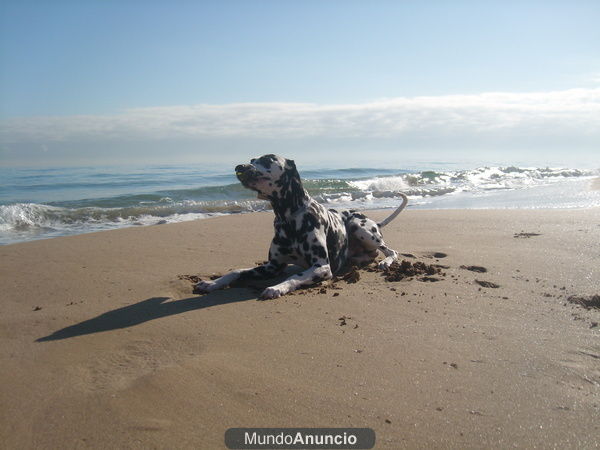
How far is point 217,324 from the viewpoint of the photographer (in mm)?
4184

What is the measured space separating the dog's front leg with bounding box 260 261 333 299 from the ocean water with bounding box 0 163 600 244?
263 inches

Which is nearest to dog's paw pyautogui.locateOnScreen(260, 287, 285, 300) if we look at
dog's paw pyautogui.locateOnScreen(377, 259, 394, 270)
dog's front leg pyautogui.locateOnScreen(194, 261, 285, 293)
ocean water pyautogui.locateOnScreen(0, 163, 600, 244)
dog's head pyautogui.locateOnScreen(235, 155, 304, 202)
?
dog's front leg pyautogui.locateOnScreen(194, 261, 285, 293)

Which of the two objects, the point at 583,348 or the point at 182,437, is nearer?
the point at 182,437

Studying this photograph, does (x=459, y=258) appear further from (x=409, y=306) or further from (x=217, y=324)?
(x=217, y=324)

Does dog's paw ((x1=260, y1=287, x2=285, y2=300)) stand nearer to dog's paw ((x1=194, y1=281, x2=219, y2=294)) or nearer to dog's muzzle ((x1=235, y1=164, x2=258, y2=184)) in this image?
dog's paw ((x1=194, y1=281, x2=219, y2=294))

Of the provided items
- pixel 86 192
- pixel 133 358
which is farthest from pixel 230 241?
pixel 86 192

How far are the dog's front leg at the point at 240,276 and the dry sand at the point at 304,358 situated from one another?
166mm

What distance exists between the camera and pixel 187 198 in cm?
1794

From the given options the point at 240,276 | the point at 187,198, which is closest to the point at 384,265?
the point at 240,276

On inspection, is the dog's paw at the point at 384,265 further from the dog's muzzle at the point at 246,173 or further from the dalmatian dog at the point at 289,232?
the dog's muzzle at the point at 246,173

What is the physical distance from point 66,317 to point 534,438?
3800 mm

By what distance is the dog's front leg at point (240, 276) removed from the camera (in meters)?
5.23

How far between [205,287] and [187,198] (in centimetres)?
1318

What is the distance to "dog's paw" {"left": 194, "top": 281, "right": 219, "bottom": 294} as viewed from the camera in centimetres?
521
